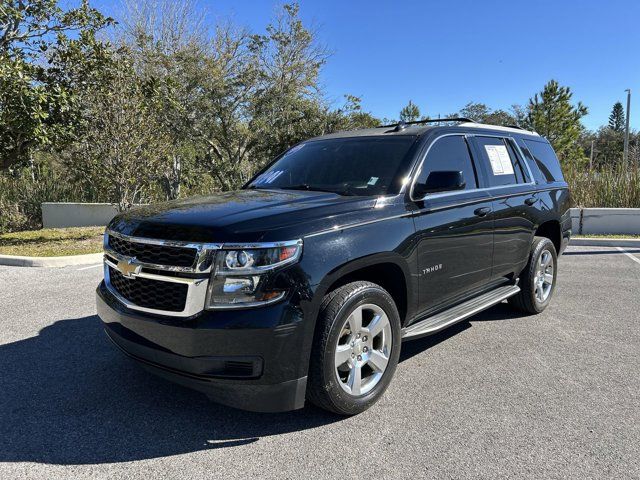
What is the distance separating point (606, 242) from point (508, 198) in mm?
7584

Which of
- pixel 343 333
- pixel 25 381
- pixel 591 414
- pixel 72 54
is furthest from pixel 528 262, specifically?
pixel 72 54

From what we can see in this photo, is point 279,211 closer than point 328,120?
Yes

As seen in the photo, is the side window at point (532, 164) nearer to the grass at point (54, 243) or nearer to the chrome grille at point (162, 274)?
the chrome grille at point (162, 274)

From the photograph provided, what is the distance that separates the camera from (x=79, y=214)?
15047mm

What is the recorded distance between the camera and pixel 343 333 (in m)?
3.07

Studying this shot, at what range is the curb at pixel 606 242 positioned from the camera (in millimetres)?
10555

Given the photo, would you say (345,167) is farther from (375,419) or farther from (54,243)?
(54,243)

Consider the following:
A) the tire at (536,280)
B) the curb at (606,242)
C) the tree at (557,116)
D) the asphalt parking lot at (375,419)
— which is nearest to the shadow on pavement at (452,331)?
the asphalt parking lot at (375,419)

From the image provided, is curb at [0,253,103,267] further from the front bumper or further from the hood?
the front bumper

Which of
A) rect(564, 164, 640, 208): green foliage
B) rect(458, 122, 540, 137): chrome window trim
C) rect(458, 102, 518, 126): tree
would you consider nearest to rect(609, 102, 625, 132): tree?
rect(458, 102, 518, 126): tree

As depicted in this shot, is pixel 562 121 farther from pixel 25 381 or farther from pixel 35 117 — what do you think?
pixel 25 381

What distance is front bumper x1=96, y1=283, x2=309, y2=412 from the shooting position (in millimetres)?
2609

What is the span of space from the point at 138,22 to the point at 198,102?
537cm

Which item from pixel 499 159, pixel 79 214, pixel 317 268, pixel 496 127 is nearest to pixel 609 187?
pixel 496 127
